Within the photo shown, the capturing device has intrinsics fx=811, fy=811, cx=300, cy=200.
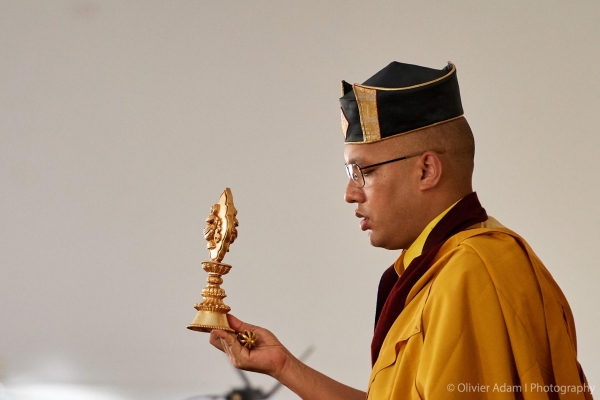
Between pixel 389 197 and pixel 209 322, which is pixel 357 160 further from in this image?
pixel 209 322

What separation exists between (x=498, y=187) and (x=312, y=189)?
1025mm

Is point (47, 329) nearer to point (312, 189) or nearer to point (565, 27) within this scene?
point (312, 189)

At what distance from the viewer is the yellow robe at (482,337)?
167 centimetres

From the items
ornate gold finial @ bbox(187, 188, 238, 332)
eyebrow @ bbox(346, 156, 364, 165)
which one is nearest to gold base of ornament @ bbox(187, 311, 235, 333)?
ornate gold finial @ bbox(187, 188, 238, 332)

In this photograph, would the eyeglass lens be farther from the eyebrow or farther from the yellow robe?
the yellow robe

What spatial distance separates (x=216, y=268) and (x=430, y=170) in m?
0.67

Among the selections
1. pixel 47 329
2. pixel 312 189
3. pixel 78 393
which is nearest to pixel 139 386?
pixel 78 393

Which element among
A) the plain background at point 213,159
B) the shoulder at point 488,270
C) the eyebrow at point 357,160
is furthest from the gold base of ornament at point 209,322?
the plain background at point 213,159

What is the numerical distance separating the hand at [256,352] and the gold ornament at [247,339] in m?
0.01

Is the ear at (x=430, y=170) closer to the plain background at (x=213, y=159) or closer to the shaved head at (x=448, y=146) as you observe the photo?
the shaved head at (x=448, y=146)

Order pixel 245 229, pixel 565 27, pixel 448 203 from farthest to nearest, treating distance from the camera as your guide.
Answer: pixel 245 229, pixel 565 27, pixel 448 203

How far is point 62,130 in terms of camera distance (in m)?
4.67

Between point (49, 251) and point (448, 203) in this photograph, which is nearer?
point (448, 203)

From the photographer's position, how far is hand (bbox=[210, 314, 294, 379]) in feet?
7.29
